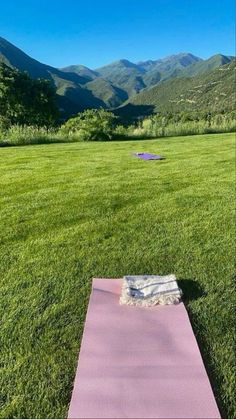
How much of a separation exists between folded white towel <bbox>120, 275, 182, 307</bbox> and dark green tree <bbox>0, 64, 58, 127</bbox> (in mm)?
34803

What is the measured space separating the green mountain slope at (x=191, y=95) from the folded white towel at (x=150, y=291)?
349ft

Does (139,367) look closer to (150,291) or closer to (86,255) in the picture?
(150,291)

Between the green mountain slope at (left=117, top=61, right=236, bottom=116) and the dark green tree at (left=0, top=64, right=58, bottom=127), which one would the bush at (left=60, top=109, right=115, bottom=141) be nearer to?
the dark green tree at (left=0, top=64, right=58, bottom=127)

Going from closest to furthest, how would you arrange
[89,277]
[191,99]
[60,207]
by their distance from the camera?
[89,277] < [60,207] < [191,99]

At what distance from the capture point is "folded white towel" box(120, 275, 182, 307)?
306 cm

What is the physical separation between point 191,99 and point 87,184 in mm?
127984

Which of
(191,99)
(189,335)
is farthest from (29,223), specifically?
(191,99)

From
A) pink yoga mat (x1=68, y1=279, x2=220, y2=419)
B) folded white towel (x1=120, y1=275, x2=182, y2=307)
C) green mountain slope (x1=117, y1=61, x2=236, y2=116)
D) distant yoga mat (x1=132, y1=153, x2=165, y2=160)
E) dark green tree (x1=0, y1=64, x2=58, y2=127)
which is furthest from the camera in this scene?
green mountain slope (x1=117, y1=61, x2=236, y2=116)

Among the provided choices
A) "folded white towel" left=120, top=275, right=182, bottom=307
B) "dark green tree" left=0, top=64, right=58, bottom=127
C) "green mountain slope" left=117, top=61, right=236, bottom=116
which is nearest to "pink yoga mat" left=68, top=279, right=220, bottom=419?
"folded white towel" left=120, top=275, right=182, bottom=307

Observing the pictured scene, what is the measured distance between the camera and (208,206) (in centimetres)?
554

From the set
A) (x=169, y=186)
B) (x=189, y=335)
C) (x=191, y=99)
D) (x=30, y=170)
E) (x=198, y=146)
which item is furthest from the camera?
(x=191, y=99)

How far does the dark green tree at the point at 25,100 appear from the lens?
37406mm

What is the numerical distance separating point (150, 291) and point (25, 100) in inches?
1518

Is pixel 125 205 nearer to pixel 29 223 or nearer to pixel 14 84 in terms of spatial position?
pixel 29 223
